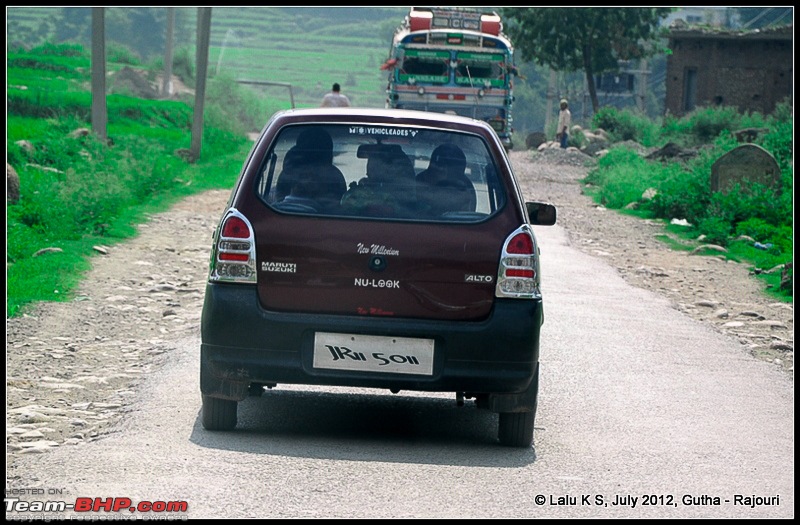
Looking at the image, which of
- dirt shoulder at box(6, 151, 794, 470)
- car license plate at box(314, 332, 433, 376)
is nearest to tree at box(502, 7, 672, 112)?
dirt shoulder at box(6, 151, 794, 470)

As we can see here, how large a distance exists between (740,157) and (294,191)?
→ 15.8m

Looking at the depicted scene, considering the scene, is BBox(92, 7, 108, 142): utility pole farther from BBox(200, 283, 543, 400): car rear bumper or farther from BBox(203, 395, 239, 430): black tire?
BBox(200, 283, 543, 400): car rear bumper

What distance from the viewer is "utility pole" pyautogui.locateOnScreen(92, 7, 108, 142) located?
26.7 metres

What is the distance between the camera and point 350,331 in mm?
6082

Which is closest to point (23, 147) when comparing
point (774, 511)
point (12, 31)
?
point (774, 511)

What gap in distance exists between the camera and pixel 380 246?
20.1 ft

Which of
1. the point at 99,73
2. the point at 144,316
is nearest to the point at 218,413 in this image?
the point at 144,316

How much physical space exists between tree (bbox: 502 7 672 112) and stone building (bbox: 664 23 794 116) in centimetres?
153

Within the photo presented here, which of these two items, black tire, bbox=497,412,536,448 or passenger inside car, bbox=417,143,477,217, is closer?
passenger inside car, bbox=417,143,477,217

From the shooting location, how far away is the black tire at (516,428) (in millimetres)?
6421

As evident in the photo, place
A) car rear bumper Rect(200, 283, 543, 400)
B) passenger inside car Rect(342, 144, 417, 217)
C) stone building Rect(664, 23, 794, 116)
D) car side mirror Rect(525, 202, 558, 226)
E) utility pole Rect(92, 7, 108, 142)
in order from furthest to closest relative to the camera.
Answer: stone building Rect(664, 23, 794, 116)
utility pole Rect(92, 7, 108, 142)
car side mirror Rect(525, 202, 558, 226)
passenger inside car Rect(342, 144, 417, 217)
car rear bumper Rect(200, 283, 543, 400)

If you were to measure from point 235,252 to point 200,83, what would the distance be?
26251 mm

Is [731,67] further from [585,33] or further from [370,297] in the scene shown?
[370,297]

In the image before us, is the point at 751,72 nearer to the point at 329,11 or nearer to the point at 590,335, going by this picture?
the point at 590,335
